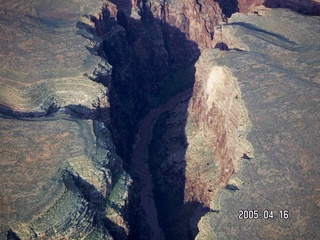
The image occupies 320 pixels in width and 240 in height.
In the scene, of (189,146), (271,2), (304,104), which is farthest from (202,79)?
(271,2)

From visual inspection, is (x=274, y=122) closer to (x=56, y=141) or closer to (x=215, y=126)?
(x=215, y=126)

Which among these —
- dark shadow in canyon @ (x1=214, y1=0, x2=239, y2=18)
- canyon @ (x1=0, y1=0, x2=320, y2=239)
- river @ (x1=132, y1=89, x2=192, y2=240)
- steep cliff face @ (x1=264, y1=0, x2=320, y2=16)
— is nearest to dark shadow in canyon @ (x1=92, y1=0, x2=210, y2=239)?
canyon @ (x1=0, y1=0, x2=320, y2=239)

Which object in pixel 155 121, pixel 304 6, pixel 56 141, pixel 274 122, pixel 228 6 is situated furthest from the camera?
pixel 228 6

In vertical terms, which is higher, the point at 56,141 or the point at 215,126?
the point at 56,141

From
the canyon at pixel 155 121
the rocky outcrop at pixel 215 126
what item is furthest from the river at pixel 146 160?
the rocky outcrop at pixel 215 126

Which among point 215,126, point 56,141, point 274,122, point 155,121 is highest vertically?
point 274,122

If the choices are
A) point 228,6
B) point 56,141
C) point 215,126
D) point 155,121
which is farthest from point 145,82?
point 56,141

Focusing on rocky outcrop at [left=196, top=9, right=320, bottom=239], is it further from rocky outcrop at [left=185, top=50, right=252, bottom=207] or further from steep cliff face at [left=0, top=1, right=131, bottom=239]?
steep cliff face at [left=0, top=1, right=131, bottom=239]
